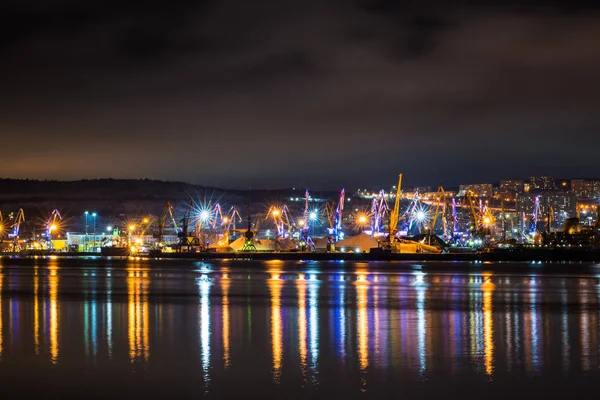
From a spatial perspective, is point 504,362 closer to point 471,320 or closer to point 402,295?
point 471,320

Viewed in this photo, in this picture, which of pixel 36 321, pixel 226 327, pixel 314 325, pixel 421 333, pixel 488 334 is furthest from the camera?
pixel 36 321

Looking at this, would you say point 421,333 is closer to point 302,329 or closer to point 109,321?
point 302,329

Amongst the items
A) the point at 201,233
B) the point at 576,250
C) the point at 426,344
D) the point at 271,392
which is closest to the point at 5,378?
the point at 271,392

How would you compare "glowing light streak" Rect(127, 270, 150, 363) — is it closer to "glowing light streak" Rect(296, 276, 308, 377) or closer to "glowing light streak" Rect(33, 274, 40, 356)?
"glowing light streak" Rect(33, 274, 40, 356)

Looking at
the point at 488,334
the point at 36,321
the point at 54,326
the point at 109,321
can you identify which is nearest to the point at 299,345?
the point at 488,334

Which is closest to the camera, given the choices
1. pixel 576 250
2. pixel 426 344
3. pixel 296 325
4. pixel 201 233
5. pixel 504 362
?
pixel 504 362

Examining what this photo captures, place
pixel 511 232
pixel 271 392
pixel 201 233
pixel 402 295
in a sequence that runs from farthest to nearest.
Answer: pixel 511 232 → pixel 201 233 → pixel 402 295 → pixel 271 392

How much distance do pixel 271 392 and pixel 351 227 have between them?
17656 centimetres

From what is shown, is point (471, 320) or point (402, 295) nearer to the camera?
point (471, 320)

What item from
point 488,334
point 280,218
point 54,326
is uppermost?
point 280,218

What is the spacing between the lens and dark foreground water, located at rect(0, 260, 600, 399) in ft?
43.0

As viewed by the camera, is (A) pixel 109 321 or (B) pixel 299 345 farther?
(A) pixel 109 321

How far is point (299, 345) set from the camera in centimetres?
1753

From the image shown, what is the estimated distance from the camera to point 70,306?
86.5ft
